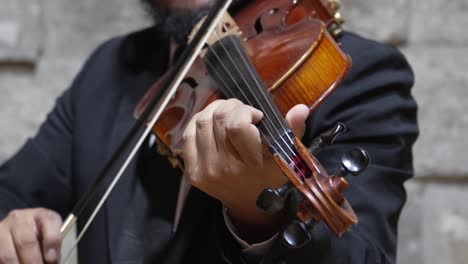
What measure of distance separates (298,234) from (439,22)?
0.75 meters

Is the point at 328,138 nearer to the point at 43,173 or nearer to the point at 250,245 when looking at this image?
the point at 250,245

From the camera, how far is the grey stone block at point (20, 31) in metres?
1.29

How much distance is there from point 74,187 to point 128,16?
0.41 metres

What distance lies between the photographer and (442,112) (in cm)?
116

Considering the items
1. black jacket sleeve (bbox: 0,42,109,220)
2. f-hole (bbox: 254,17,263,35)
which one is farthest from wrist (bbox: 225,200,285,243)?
black jacket sleeve (bbox: 0,42,109,220)

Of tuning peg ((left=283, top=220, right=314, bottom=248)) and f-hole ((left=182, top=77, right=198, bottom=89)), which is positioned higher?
f-hole ((left=182, top=77, right=198, bottom=89))

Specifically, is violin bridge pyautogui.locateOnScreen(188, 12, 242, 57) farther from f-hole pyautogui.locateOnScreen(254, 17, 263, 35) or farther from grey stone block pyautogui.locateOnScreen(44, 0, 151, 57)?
grey stone block pyautogui.locateOnScreen(44, 0, 151, 57)

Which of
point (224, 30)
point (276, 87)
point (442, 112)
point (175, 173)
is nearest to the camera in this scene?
point (276, 87)

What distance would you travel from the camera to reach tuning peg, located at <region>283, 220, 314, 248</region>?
522mm

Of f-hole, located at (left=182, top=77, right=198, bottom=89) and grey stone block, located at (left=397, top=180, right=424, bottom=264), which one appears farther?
grey stone block, located at (left=397, top=180, right=424, bottom=264)

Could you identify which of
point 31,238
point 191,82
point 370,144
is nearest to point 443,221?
point 370,144

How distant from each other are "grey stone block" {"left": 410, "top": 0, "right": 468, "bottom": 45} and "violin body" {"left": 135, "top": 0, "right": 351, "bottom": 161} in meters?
0.46

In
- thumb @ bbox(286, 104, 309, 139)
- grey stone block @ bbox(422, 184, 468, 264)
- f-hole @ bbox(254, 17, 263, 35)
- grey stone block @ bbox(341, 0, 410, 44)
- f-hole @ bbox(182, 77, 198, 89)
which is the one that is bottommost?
grey stone block @ bbox(422, 184, 468, 264)

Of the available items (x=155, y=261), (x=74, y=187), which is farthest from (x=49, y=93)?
(x=155, y=261)
